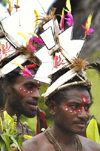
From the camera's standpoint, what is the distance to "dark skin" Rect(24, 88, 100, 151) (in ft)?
13.2

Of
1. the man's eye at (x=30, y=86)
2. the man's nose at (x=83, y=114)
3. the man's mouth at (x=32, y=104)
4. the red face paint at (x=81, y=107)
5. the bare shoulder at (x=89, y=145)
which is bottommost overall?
the bare shoulder at (x=89, y=145)

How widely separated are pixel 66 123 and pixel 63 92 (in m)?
0.29

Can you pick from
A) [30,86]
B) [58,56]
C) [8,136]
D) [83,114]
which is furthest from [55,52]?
[30,86]

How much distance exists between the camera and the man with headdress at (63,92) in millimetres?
4059

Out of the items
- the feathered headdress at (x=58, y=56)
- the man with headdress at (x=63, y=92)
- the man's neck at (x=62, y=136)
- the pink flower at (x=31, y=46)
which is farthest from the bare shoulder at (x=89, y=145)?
the pink flower at (x=31, y=46)

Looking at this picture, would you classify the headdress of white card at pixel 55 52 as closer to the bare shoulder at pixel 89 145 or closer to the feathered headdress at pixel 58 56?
the feathered headdress at pixel 58 56

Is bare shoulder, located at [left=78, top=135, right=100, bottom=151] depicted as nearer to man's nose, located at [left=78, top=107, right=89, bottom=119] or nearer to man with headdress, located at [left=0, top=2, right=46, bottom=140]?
man's nose, located at [left=78, top=107, right=89, bottom=119]

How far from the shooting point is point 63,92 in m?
4.13

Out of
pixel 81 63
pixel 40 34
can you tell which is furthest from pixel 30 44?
pixel 81 63

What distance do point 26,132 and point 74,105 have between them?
Answer: 1.77 m

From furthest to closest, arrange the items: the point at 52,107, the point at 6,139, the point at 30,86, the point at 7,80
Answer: the point at 7,80
the point at 30,86
the point at 52,107
the point at 6,139

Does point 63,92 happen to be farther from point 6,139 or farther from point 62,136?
point 6,139

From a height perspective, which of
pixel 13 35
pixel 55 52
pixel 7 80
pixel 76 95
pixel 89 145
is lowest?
pixel 89 145

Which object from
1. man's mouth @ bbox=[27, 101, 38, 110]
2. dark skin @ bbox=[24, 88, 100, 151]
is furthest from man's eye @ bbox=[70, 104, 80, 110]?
man's mouth @ bbox=[27, 101, 38, 110]
